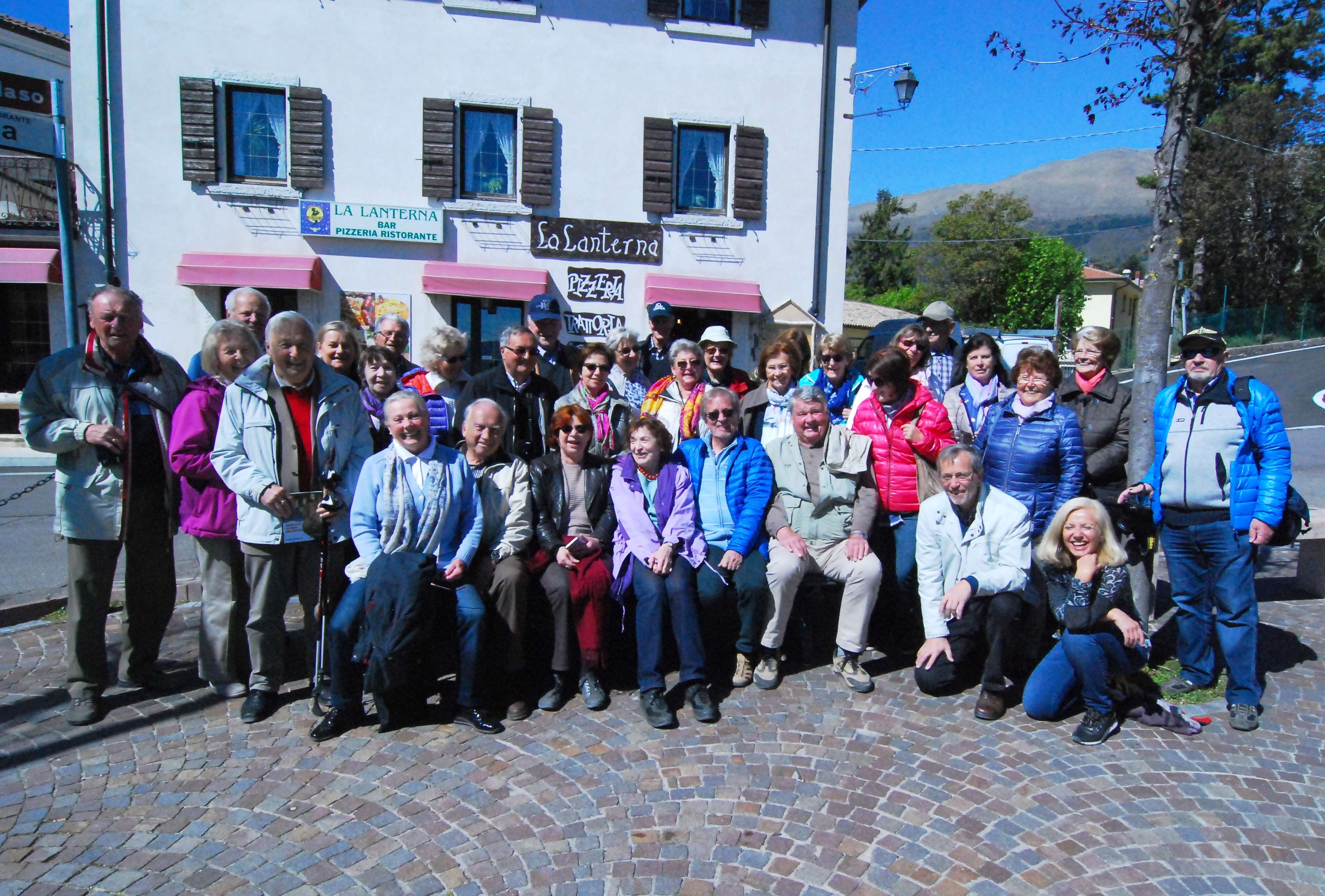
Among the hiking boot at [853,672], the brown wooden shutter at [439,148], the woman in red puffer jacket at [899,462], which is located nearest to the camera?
the hiking boot at [853,672]

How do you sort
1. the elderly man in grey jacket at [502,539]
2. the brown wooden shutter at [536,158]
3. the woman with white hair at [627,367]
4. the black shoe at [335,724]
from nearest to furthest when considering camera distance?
the black shoe at [335,724] < the elderly man in grey jacket at [502,539] < the woman with white hair at [627,367] < the brown wooden shutter at [536,158]

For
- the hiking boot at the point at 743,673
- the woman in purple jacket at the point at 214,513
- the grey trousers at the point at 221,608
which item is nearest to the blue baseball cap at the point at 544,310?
the woman in purple jacket at the point at 214,513

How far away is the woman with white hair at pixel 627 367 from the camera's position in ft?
19.2

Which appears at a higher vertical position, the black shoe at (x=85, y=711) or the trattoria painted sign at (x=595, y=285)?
the trattoria painted sign at (x=595, y=285)

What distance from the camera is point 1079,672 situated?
4051 mm

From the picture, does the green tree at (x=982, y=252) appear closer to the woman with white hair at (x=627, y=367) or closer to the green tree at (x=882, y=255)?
the green tree at (x=882, y=255)

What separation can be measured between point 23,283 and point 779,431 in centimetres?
1547

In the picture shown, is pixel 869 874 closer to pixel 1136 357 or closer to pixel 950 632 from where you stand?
pixel 950 632

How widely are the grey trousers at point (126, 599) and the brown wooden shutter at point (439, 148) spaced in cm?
975

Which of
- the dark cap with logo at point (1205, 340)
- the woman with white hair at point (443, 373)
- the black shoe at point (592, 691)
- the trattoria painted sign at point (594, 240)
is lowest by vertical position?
the black shoe at point (592, 691)

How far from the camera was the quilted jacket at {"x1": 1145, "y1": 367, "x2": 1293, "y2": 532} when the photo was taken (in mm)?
4156

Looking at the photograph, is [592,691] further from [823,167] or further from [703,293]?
[823,167]

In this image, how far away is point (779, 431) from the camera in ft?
17.4

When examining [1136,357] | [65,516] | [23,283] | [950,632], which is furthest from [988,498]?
[23,283]
